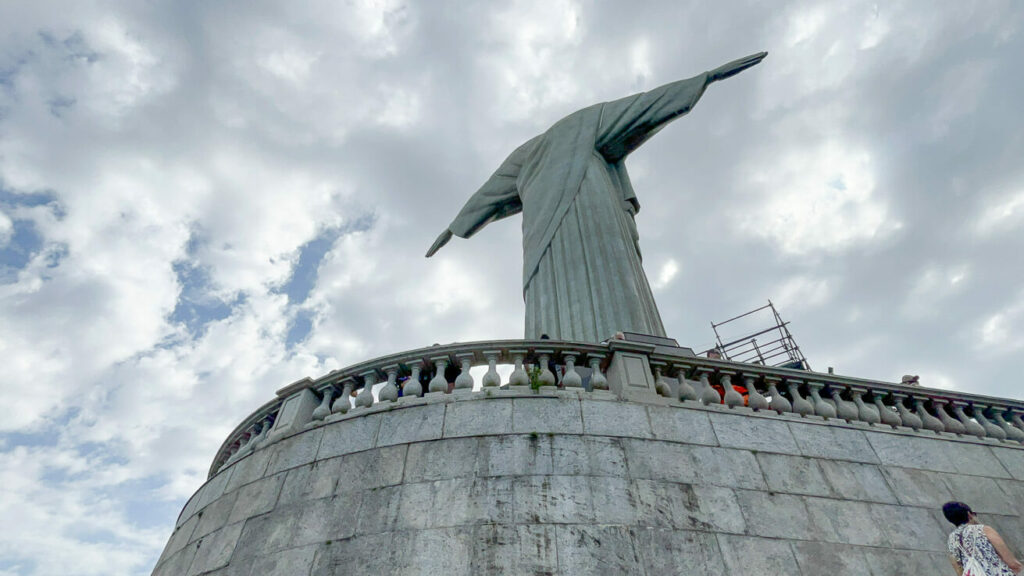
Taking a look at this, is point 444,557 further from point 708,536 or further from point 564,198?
point 564,198

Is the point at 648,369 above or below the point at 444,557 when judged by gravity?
above

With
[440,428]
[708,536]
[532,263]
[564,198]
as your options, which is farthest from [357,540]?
[564,198]

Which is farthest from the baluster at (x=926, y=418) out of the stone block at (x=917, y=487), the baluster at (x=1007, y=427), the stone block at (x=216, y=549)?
the stone block at (x=216, y=549)

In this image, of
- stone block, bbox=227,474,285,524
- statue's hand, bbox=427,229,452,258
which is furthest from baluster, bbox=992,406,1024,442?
statue's hand, bbox=427,229,452,258

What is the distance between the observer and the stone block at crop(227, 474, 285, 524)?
5617 mm

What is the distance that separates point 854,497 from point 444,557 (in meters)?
3.93

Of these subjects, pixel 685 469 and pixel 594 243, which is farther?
pixel 594 243

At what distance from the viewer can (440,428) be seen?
5707 mm

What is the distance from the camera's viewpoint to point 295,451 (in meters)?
6.01

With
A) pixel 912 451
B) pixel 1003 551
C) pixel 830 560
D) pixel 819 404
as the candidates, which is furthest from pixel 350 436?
pixel 912 451

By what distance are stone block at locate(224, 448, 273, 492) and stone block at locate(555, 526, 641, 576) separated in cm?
328

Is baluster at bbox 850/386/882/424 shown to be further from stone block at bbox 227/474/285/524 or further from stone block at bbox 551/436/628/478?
stone block at bbox 227/474/285/524

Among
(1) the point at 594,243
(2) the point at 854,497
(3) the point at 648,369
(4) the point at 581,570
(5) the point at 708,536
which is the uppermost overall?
(1) the point at 594,243

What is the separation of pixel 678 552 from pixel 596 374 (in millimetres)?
2027
